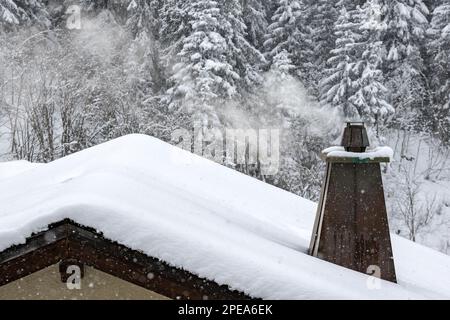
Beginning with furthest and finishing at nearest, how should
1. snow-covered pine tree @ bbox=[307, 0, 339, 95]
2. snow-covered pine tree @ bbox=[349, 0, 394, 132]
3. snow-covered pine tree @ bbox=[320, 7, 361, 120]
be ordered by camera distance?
snow-covered pine tree @ bbox=[307, 0, 339, 95]
snow-covered pine tree @ bbox=[320, 7, 361, 120]
snow-covered pine tree @ bbox=[349, 0, 394, 132]

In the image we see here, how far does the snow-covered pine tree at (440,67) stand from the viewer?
23172mm

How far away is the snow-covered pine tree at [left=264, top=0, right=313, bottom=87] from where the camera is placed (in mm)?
22406

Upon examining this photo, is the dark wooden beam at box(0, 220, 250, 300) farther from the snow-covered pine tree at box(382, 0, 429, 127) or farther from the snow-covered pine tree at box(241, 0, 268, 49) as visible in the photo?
the snow-covered pine tree at box(382, 0, 429, 127)

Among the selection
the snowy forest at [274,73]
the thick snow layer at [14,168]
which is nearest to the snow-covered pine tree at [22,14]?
the snowy forest at [274,73]

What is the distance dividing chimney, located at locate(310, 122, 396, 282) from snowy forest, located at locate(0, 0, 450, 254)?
1132cm

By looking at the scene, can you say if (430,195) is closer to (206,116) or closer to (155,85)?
(206,116)

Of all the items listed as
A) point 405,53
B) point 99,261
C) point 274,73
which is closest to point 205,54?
point 274,73

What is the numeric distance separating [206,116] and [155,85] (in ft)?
16.5

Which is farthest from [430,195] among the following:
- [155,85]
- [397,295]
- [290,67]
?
[397,295]

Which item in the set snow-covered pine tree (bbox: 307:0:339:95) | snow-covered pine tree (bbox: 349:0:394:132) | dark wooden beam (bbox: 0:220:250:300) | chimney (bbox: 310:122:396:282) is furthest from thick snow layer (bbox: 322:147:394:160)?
snow-covered pine tree (bbox: 307:0:339:95)

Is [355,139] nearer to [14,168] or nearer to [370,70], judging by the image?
[14,168]

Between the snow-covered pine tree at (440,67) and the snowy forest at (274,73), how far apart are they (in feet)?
0.22

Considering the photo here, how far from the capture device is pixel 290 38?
22.9 m

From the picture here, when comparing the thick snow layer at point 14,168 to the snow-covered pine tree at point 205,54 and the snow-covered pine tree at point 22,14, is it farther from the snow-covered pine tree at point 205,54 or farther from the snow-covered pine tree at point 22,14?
the snow-covered pine tree at point 22,14
